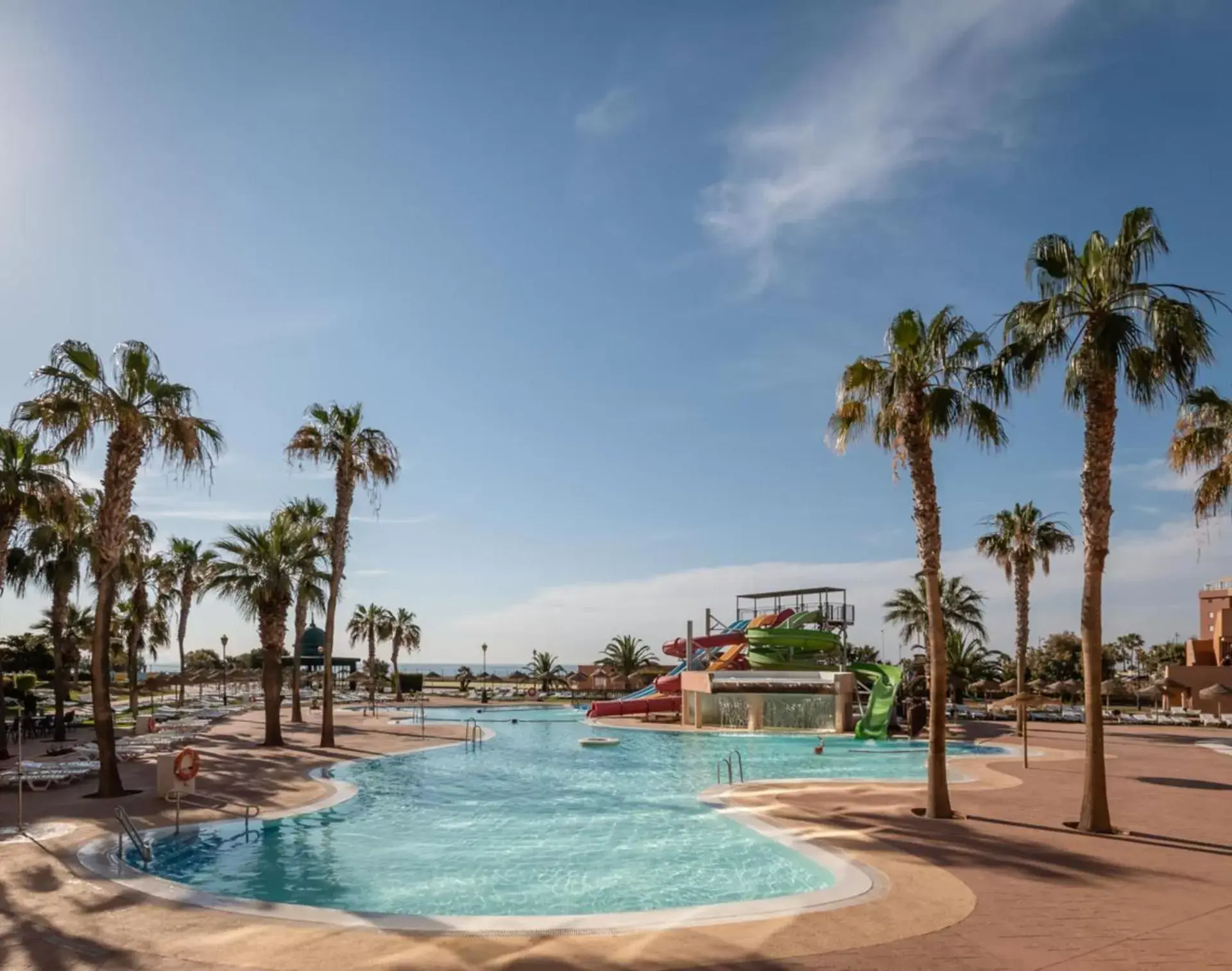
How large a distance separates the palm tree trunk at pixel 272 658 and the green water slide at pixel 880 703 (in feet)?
72.3

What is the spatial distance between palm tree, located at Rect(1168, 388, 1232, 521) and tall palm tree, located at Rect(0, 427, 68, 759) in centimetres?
2684

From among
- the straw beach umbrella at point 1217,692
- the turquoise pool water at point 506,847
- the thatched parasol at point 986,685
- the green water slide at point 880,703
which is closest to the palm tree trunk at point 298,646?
the turquoise pool water at point 506,847

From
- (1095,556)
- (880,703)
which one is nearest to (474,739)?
(880,703)

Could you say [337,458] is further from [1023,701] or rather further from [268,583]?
[1023,701]

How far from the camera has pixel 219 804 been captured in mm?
18438

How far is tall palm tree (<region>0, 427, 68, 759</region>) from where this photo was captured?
76.1 feet

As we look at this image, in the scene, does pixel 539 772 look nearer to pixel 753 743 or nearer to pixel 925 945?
pixel 753 743

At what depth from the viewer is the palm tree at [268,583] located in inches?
1166

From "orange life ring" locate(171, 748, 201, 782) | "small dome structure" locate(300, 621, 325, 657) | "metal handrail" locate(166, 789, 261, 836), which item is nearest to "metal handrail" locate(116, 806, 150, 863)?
"orange life ring" locate(171, 748, 201, 782)

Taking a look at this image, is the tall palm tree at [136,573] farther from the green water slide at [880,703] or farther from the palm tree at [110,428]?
the green water slide at [880,703]

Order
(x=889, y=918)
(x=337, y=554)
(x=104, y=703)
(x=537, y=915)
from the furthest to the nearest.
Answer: (x=337, y=554)
(x=104, y=703)
(x=537, y=915)
(x=889, y=918)

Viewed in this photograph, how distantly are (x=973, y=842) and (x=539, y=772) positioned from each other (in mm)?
15294

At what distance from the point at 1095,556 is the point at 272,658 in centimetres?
2516

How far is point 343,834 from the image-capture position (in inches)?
671
